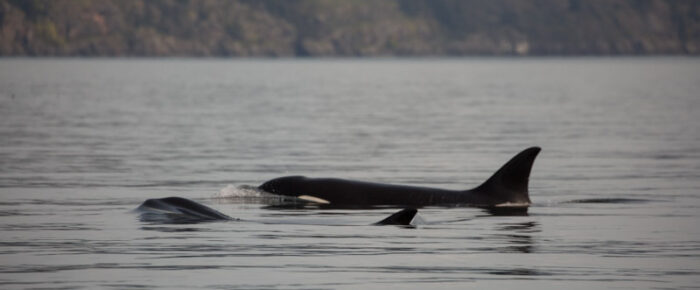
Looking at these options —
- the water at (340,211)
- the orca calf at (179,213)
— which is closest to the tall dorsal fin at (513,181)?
the water at (340,211)

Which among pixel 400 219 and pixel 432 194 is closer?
pixel 400 219

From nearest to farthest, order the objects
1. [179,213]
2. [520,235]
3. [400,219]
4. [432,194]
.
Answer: [520,235] → [400,219] → [179,213] → [432,194]

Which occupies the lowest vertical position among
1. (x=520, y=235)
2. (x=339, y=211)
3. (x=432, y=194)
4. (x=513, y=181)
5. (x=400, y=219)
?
(x=520, y=235)

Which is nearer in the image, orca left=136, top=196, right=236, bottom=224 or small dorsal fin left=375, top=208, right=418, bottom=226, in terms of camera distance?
small dorsal fin left=375, top=208, right=418, bottom=226

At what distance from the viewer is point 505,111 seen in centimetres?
8038

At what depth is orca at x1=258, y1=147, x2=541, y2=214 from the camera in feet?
90.1

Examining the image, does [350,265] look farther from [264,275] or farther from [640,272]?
[640,272]

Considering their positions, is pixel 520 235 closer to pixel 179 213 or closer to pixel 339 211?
pixel 339 211

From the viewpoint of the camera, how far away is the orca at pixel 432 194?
2745 cm

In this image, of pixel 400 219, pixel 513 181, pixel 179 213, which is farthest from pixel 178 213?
pixel 513 181

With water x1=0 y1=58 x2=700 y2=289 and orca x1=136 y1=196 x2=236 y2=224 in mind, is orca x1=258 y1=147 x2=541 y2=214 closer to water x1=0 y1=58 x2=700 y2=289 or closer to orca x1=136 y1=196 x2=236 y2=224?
water x1=0 y1=58 x2=700 y2=289

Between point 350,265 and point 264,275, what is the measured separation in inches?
60.1

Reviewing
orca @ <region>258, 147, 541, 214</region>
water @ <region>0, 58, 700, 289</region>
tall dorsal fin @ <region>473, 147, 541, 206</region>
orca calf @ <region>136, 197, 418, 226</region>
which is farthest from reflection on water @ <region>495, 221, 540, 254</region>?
orca @ <region>258, 147, 541, 214</region>

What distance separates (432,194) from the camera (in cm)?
2780
